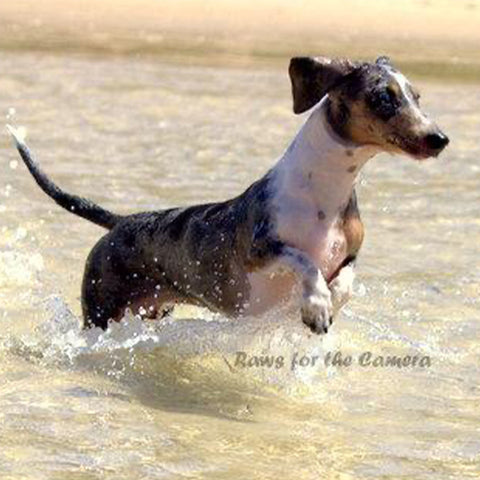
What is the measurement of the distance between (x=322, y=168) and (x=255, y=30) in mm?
16701

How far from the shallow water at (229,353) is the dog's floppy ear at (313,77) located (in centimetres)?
81

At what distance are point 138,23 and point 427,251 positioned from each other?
14.4 metres

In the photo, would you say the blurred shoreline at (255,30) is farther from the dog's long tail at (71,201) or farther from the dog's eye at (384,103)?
the dog's eye at (384,103)

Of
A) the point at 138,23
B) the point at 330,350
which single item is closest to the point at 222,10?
the point at 138,23

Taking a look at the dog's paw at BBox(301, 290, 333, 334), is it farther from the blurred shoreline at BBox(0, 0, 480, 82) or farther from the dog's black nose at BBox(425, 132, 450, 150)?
the blurred shoreline at BBox(0, 0, 480, 82)

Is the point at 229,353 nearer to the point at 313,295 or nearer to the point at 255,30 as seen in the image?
the point at 313,295

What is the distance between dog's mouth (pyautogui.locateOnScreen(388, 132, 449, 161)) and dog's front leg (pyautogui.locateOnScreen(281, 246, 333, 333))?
1.72 feet

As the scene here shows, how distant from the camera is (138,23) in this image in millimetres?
22422

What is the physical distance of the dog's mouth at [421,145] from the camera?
545 cm

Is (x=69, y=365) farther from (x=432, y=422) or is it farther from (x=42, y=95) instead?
(x=42, y=95)

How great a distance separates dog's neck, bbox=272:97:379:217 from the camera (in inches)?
226

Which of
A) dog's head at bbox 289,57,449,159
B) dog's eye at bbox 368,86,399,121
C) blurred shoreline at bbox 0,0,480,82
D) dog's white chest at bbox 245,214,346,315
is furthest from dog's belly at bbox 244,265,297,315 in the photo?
blurred shoreline at bbox 0,0,480,82

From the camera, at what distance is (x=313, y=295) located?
18.3ft

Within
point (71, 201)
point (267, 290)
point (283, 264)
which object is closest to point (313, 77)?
point (283, 264)
